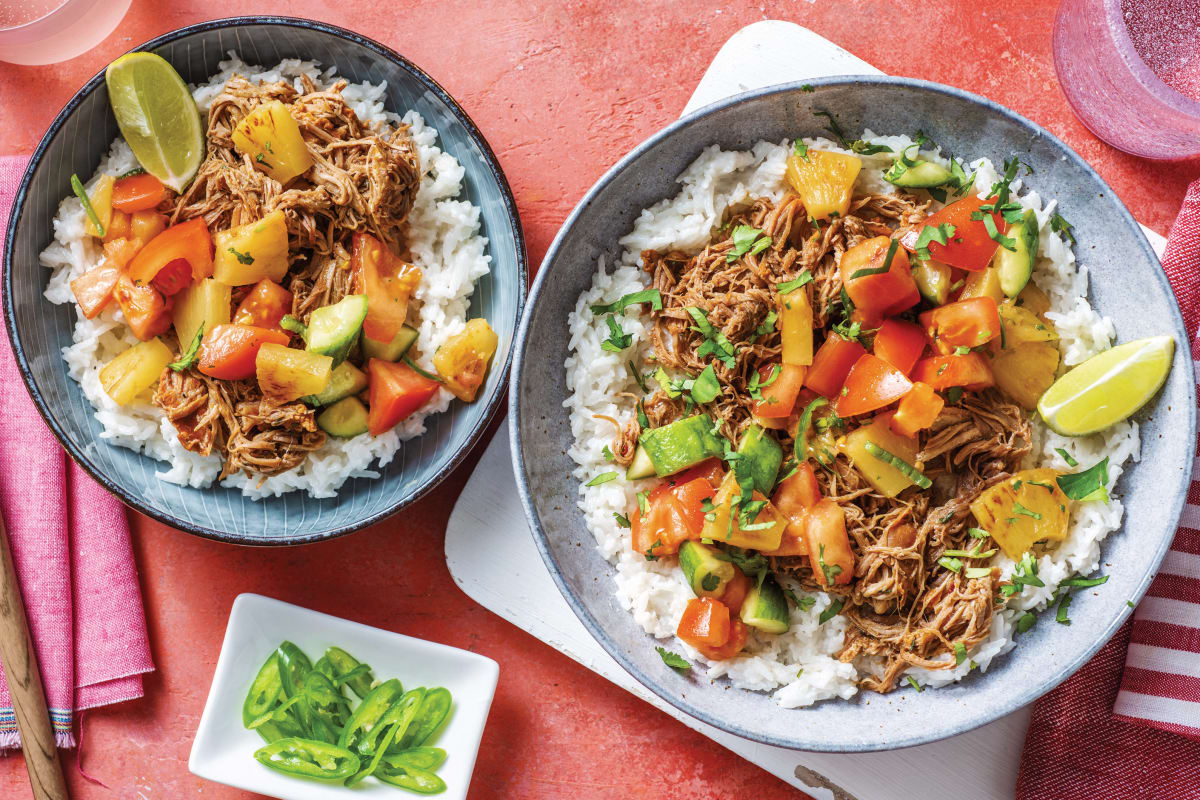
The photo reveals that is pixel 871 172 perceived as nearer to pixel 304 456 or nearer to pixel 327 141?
pixel 327 141

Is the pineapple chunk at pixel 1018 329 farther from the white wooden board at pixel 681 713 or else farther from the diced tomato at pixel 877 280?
the white wooden board at pixel 681 713

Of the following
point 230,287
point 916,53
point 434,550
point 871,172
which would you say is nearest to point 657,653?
point 434,550

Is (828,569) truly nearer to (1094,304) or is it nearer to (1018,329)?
Answer: (1018,329)

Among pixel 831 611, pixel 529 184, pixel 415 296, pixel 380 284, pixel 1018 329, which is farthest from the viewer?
pixel 529 184

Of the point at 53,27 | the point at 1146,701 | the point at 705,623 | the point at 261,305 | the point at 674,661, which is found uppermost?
the point at 53,27

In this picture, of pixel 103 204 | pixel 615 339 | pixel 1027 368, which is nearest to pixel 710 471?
pixel 615 339

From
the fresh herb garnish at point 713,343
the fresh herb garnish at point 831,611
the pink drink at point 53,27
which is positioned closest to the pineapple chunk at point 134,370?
the pink drink at point 53,27
